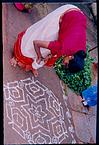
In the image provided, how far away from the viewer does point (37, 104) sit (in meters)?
3.35

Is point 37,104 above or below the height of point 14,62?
below

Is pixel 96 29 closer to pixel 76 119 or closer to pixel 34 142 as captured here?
pixel 76 119

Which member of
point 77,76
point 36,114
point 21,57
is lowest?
point 36,114

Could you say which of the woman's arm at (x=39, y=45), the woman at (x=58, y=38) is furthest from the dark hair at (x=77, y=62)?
the woman's arm at (x=39, y=45)

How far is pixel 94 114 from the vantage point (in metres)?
3.36

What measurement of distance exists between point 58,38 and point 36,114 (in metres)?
0.46

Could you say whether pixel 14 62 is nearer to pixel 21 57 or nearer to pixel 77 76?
pixel 21 57

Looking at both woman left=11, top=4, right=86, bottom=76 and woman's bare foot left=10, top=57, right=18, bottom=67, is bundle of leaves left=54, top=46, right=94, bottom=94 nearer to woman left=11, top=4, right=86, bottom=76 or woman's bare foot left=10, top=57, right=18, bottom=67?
woman left=11, top=4, right=86, bottom=76

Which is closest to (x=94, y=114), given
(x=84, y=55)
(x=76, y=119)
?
(x=76, y=119)

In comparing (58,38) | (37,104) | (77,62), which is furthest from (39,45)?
(37,104)

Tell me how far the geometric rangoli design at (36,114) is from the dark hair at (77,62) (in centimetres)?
19

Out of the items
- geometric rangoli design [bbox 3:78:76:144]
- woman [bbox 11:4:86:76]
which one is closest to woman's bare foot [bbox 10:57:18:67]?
woman [bbox 11:4:86:76]

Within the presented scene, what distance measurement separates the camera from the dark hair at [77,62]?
10.9ft

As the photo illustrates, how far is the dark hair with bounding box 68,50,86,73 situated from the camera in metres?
3.33
